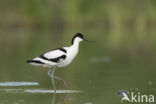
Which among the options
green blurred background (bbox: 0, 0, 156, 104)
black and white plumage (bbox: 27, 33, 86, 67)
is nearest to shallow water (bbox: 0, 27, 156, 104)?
green blurred background (bbox: 0, 0, 156, 104)

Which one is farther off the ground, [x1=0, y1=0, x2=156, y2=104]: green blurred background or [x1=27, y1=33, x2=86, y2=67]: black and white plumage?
[x1=0, y1=0, x2=156, y2=104]: green blurred background

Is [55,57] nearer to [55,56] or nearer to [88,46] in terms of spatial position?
[55,56]

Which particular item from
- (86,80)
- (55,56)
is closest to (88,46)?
(86,80)

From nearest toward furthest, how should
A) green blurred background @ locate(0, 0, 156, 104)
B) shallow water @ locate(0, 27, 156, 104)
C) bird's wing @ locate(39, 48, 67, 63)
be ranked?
shallow water @ locate(0, 27, 156, 104) < bird's wing @ locate(39, 48, 67, 63) < green blurred background @ locate(0, 0, 156, 104)

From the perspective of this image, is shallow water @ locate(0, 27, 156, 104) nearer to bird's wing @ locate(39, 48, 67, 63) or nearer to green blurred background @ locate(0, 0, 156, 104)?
green blurred background @ locate(0, 0, 156, 104)

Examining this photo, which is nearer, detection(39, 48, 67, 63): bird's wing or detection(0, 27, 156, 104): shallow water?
detection(0, 27, 156, 104): shallow water

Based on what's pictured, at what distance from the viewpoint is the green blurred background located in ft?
38.8

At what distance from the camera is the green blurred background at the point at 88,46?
1182 centimetres

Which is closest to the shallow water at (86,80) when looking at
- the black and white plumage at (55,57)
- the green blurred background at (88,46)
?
the green blurred background at (88,46)

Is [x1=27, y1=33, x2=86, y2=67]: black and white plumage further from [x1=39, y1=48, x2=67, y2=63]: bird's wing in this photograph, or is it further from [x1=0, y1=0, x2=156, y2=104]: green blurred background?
[x1=0, y1=0, x2=156, y2=104]: green blurred background

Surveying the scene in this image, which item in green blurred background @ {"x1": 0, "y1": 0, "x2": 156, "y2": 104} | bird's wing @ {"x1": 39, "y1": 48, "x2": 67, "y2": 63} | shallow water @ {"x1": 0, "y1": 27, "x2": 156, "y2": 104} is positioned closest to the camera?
shallow water @ {"x1": 0, "y1": 27, "x2": 156, "y2": 104}

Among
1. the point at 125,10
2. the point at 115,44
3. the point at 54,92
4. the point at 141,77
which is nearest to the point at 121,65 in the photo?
the point at 141,77

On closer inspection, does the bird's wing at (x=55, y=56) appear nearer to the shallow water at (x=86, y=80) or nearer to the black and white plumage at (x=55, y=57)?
the black and white plumage at (x=55, y=57)

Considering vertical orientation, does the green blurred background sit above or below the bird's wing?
above
